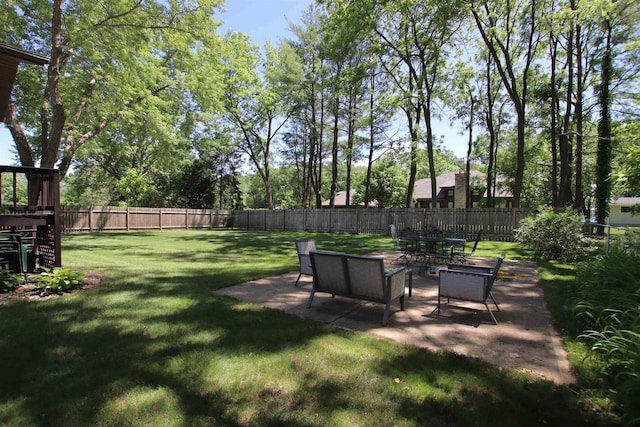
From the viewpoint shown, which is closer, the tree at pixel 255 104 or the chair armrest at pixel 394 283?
the chair armrest at pixel 394 283

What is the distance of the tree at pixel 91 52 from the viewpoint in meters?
10.7

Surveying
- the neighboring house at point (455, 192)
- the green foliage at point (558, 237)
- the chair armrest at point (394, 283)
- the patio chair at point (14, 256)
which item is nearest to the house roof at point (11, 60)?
the patio chair at point (14, 256)

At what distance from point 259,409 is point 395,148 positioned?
24.6m

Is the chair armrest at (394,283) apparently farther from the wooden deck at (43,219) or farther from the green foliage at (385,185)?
the green foliage at (385,185)

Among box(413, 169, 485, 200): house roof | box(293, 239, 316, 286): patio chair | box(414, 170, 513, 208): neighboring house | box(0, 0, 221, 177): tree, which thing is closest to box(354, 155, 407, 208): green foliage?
box(413, 169, 485, 200): house roof

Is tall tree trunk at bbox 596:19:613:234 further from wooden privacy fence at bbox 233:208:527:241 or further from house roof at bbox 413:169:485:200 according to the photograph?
house roof at bbox 413:169:485:200

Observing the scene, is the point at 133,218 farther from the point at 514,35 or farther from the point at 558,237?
the point at 514,35

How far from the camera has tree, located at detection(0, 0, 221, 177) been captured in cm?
1071

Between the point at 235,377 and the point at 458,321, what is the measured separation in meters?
3.01

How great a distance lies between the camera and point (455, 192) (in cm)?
3456

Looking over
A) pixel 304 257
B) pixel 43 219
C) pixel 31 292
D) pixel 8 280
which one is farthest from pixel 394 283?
pixel 43 219

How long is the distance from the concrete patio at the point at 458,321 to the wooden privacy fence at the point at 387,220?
621 centimetres

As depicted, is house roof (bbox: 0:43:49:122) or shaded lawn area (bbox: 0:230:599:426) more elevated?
house roof (bbox: 0:43:49:122)

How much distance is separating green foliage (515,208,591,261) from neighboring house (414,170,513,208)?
2441cm
